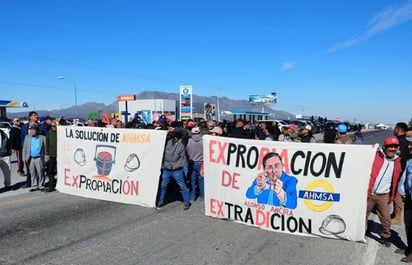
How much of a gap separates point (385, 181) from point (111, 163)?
547cm

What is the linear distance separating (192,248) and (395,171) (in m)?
3.11

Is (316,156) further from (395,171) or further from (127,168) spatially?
(127,168)

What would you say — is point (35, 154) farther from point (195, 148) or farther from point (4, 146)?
point (195, 148)

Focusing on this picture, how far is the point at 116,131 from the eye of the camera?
25.9 feet

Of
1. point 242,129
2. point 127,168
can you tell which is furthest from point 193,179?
point 242,129

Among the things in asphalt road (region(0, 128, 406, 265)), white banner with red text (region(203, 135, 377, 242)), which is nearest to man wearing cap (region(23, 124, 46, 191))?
asphalt road (region(0, 128, 406, 265))

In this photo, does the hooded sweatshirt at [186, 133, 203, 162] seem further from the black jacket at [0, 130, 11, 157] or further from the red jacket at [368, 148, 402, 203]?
the black jacket at [0, 130, 11, 157]

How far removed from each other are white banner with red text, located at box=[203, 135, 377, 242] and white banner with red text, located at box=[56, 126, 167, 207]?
1456 mm

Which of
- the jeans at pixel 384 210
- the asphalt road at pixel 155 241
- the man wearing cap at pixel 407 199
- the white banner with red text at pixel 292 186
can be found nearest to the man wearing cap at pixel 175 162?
the asphalt road at pixel 155 241

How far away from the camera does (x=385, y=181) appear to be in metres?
5.03

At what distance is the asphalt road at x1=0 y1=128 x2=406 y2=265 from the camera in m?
4.54

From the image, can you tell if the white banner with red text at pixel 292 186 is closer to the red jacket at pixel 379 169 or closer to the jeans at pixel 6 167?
the red jacket at pixel 379 169

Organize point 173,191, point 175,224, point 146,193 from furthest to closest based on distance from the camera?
point 173,191 < point 146,193 < point 175,224

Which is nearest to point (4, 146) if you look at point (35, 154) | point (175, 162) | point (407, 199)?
point (35, 154)
